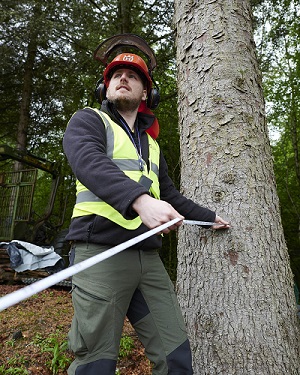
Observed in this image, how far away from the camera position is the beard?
2.26 meters

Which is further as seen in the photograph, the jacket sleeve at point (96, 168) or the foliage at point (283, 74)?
the foliage at point (283, 74)

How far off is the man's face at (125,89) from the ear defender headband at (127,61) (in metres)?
0.05

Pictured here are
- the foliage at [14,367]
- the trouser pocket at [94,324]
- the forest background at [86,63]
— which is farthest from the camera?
the forest background at [86,63]

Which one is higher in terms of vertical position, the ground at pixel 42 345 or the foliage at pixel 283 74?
the foliage at pixel 283 74

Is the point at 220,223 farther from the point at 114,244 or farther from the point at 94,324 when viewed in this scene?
the point at 94,324

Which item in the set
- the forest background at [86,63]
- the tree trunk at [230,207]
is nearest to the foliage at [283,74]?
the forest background at [86,63]

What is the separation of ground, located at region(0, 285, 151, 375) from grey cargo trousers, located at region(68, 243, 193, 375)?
147cm

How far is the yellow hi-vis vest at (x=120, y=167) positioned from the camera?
5.98ft

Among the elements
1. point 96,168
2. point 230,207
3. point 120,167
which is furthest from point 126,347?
point 96,168

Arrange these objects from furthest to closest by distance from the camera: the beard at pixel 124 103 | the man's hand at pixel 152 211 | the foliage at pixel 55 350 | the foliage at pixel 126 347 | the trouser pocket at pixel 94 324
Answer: the foliage at pixel 126 347 → the foliage at pixel 55 350 → the beard at pixel 124 103 → the trouser pocket at pixel 94 324 → the man's hand at pixel 152 211

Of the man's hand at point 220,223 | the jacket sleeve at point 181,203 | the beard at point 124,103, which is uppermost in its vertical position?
the beard at point 124,103

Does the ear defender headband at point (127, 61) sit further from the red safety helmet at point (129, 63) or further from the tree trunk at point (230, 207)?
the tree trunk at point (230, 207)

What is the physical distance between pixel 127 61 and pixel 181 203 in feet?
3.28

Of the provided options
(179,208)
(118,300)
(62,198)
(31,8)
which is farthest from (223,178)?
(62,198)
